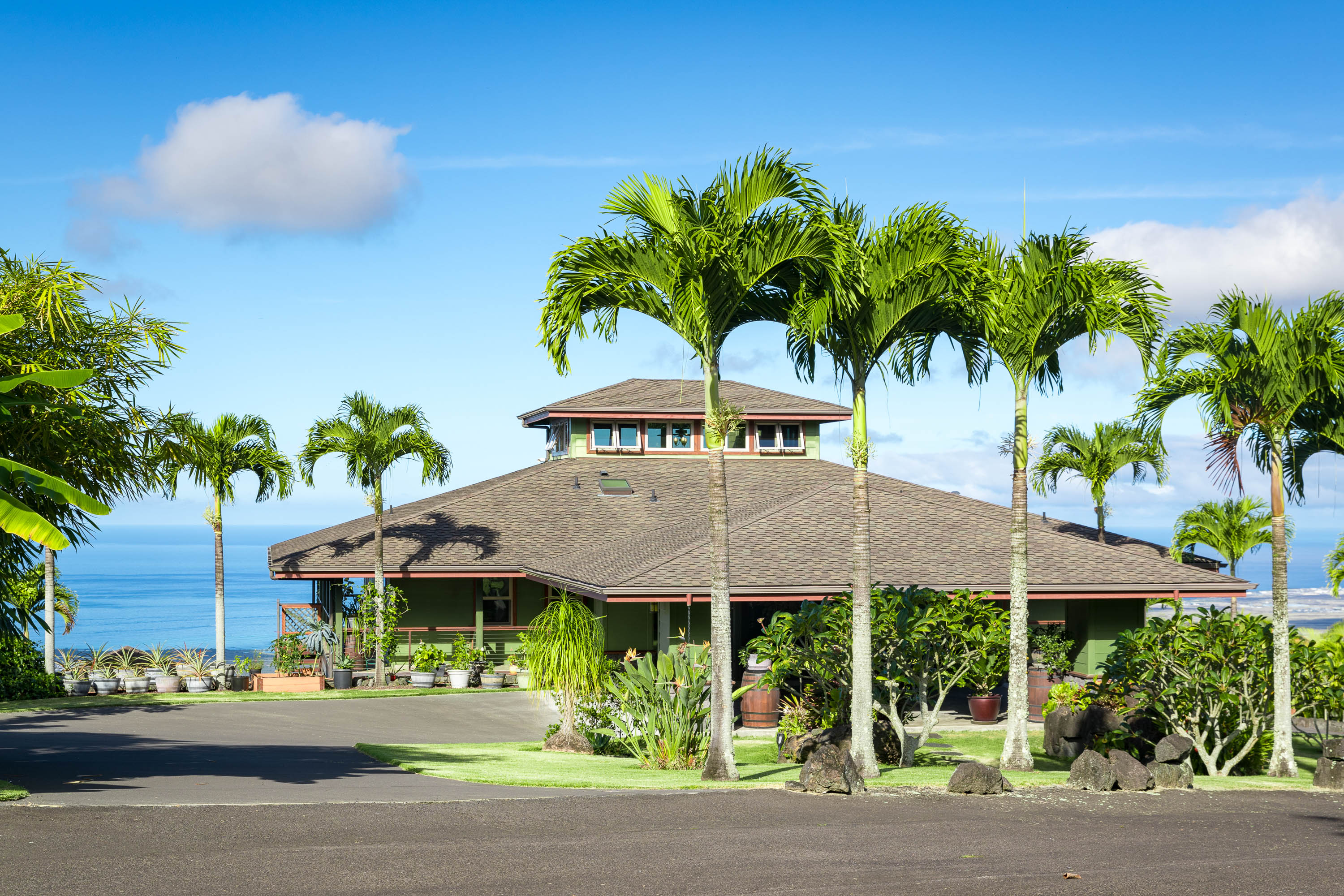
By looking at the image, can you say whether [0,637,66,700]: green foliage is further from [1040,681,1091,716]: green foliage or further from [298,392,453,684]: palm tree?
[1040,681,1091,716]: green foliage

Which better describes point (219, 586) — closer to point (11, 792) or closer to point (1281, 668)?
point (11, 792)

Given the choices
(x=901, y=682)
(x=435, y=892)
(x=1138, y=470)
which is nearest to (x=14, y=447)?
(x=435, y=892)

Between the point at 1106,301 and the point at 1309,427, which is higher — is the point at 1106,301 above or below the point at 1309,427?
above

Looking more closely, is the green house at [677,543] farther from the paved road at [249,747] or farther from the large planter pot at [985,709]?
the paved road at [249,747]

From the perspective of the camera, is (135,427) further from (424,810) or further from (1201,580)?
(1201,580)

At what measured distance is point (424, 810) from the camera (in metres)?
11.5

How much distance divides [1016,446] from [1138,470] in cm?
1987

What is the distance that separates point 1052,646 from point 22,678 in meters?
23.7

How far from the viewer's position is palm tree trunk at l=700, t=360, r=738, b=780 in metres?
14.5

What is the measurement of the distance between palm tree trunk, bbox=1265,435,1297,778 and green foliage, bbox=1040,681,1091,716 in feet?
9.02

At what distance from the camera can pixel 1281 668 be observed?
16.2 metres

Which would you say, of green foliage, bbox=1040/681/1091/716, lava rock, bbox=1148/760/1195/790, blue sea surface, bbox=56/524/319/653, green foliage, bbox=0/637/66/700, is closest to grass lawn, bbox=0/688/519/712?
green foliage, bbox=0/637/66/700

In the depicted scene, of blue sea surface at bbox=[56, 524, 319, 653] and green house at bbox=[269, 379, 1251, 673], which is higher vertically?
green house at bbox=[269, 379, 1251, 673]

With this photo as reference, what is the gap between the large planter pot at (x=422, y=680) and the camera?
2866cm
